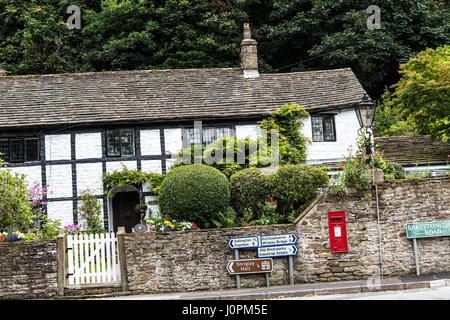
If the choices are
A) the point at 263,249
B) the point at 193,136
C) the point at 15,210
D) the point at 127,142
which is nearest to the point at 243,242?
the point at 263,249

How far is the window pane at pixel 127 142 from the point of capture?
19.4 metres

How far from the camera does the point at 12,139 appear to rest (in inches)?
744

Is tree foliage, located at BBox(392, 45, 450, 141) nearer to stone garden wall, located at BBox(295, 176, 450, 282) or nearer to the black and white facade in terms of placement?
the black and white facade

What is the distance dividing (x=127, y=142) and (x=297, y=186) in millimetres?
8440

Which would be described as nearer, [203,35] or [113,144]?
[113,144]

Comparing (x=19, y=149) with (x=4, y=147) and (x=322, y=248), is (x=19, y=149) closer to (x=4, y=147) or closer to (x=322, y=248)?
(x=4, y=147)

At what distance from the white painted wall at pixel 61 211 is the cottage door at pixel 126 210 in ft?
7.04

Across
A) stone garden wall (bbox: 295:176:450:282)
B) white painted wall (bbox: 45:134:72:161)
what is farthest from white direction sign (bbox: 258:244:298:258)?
white painted wall (bbox: 45:134:72:161)

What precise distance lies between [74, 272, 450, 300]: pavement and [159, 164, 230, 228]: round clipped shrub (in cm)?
262

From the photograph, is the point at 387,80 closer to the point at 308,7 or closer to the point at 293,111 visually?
the point at 308,7

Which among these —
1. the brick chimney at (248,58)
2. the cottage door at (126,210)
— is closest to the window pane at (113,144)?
the cottage door at (126,210)

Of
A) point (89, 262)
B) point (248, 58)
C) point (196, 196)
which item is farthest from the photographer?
point (248, 58)

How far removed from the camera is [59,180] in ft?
61.7

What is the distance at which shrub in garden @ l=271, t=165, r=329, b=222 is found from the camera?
13797 millimetres
